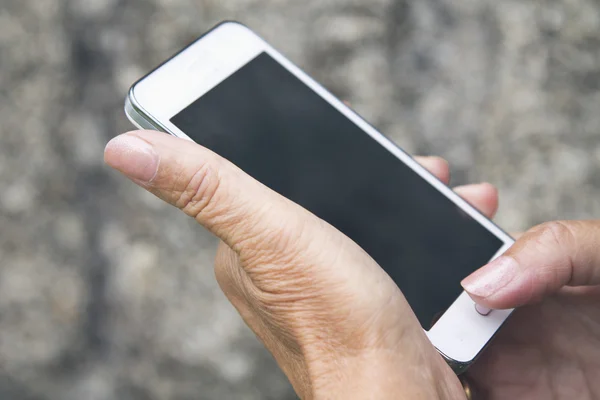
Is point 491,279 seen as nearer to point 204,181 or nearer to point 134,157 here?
point 204,181

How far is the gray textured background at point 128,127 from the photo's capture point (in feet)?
5.37

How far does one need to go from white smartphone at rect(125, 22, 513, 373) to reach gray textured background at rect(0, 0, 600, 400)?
58cm

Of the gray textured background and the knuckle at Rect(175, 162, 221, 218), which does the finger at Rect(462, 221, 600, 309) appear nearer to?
the knuckle at Rect(175, 162, 221, 218)

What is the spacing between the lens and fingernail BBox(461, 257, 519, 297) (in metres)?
0.99

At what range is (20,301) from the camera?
166cm

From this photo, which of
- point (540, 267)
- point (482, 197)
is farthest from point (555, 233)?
point (482, 197)

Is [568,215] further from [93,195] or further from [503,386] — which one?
[93,195]

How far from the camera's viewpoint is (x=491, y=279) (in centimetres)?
100

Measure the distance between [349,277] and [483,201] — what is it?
1.91 feet

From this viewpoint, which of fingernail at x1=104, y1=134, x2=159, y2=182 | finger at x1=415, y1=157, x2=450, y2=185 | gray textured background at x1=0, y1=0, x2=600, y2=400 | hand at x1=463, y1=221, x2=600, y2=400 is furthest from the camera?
gray textured background at x1=0, y1=0, x2=600, y2=400

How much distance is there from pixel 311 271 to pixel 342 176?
31 centimetres

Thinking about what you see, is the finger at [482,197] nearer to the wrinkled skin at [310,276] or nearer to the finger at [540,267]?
the finger at [540,267]

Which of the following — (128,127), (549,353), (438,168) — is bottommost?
(128,127)

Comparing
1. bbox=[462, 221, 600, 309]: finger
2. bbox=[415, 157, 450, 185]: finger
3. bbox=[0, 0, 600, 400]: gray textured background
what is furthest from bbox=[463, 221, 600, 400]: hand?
bbox=[0, 0, 600, 400]: gray textured background
